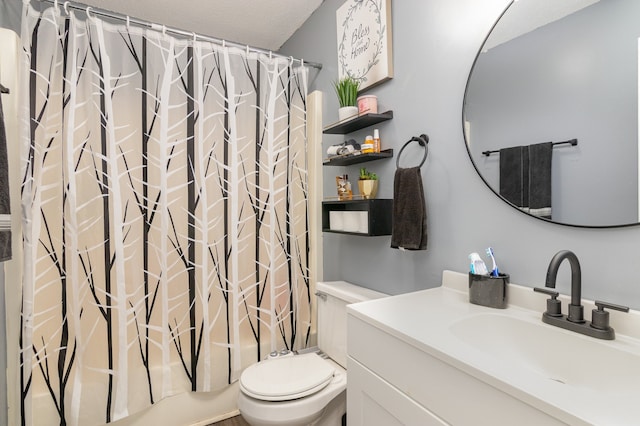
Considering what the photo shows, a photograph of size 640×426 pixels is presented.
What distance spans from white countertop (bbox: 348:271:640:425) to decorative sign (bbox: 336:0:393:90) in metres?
1.00

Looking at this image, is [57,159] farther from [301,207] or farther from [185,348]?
[301,207]

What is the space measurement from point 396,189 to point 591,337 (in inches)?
30.6

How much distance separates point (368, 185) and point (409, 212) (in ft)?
0.95

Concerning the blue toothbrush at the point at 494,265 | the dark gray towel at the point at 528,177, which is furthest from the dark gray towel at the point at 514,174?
the blue toothbrush at the point at 494,265

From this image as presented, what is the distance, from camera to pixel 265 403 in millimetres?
1296

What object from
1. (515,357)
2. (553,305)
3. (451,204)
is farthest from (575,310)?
(451,204)

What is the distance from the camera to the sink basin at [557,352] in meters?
0.70

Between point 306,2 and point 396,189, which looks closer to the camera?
point 396,189

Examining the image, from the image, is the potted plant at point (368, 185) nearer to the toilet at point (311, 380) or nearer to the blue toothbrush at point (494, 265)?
the toilet at point (311, 380)

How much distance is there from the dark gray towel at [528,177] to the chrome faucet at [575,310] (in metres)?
0.20

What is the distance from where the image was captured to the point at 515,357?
863mm

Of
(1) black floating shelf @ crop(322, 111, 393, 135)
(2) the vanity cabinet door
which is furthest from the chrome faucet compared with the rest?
(1) black floating shelf @ crop(322, 111, 393, 135)

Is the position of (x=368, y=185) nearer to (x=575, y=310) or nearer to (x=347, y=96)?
(x=347, y=96)

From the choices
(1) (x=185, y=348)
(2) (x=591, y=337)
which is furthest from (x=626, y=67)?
(1) (x=185, y=348)
